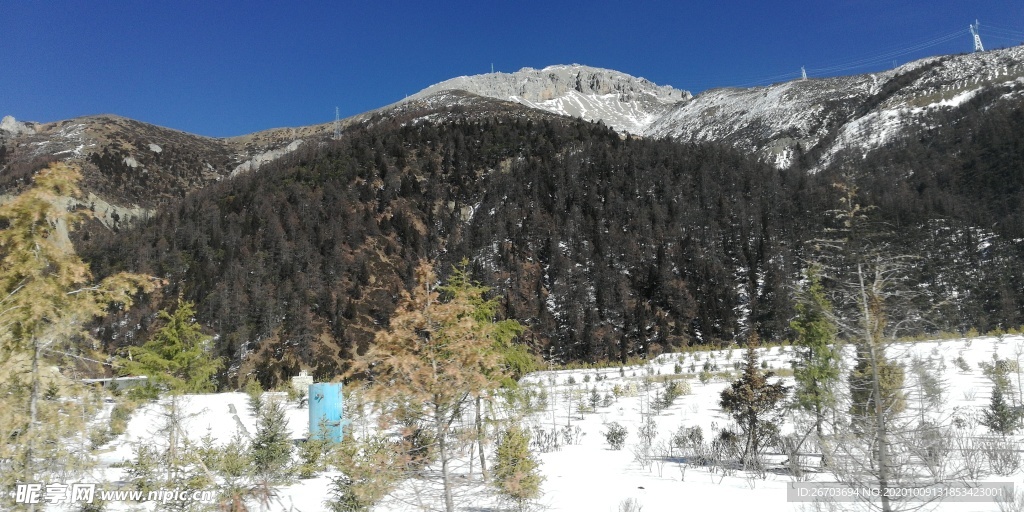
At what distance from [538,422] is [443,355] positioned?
481 inches

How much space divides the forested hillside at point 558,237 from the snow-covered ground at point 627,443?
1444 centimetres

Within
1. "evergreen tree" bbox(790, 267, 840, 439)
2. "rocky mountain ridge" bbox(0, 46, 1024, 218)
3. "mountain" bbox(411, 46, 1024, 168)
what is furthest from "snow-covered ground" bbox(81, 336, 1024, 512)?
"mountain" bbox(411, 46, 1024, 168)

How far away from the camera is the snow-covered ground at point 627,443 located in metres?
7.61

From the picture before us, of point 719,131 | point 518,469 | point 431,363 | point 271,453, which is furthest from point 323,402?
point 719,131

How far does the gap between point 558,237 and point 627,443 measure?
137 feet

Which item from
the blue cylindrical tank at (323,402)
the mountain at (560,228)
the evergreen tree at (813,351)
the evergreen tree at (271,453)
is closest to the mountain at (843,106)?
the mountain at (560,228)

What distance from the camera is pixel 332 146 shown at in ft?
252

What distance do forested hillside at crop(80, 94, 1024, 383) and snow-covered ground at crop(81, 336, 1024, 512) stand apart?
14444 mm

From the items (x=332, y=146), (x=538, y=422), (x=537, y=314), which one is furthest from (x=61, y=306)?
(x=332, y=146)

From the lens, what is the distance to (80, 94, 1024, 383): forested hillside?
42562 mm

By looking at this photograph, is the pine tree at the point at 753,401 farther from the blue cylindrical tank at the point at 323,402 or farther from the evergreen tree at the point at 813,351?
the blue cylindrical tank at the point at 323,402

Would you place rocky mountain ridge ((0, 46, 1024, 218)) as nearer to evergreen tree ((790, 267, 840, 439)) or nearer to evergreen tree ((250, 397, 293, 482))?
evergreen tree ((250, 397, 293, 482))

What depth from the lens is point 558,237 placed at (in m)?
55.1

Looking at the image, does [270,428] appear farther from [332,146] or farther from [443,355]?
[332,146]
